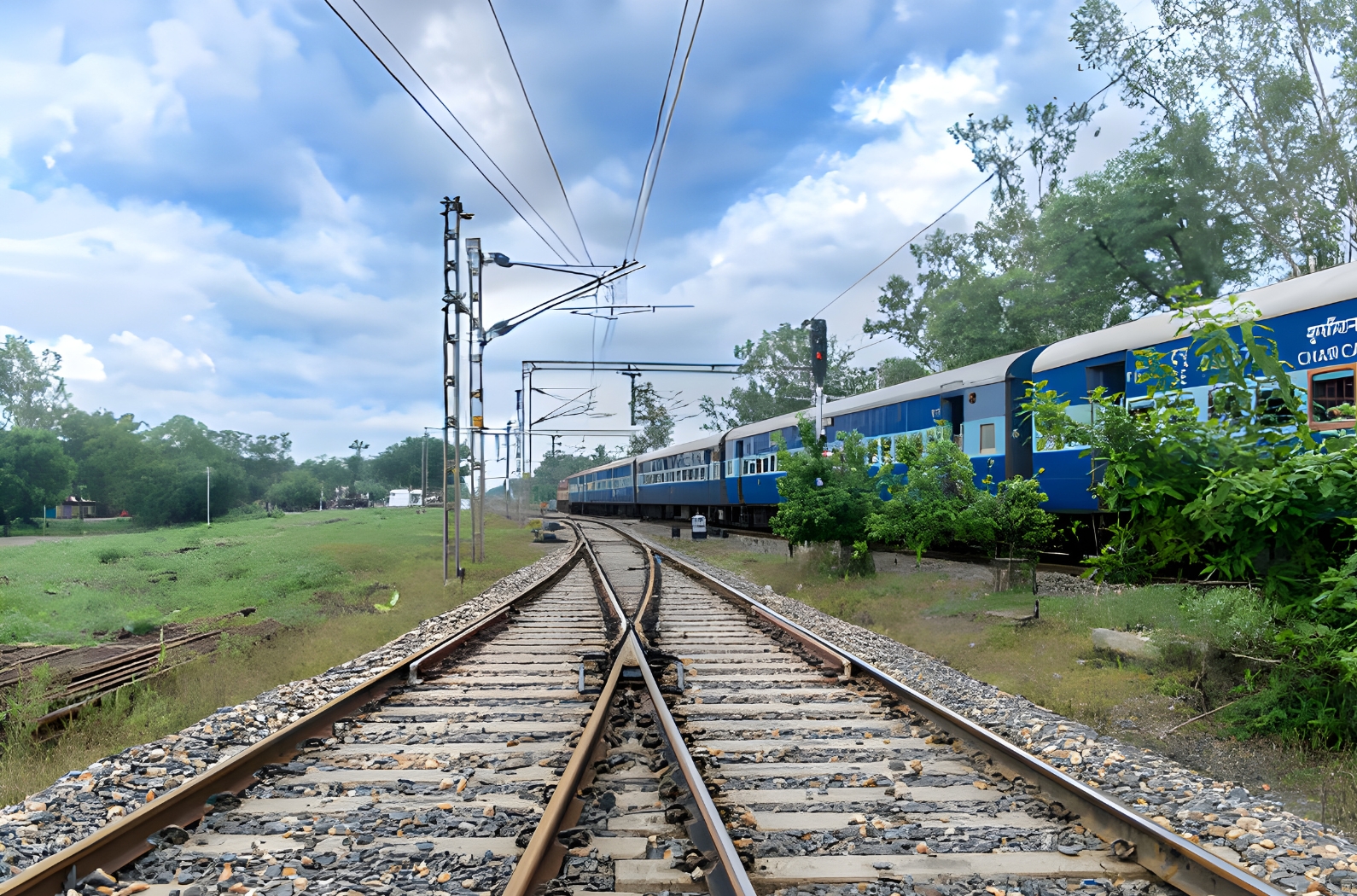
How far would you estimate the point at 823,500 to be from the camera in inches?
582

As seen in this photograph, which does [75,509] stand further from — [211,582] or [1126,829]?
[1126,829]

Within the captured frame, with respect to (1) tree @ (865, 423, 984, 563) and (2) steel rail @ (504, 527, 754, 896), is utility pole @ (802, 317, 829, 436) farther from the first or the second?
(2) steel rail @ (504, 527, 754, 896)

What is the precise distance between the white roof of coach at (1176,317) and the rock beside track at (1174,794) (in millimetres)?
3469

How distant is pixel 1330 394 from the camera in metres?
8.42

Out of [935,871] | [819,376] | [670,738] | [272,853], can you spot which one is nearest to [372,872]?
[272,853]

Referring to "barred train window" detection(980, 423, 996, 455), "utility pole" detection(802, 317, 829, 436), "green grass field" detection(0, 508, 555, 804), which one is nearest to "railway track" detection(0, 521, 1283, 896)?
"green grass field" detection(0, 508, 555, 804)

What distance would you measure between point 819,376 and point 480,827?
47.3ft

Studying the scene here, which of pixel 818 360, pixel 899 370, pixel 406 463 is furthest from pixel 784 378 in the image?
pixel 406 463

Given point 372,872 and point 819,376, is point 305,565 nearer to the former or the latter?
point 819,376

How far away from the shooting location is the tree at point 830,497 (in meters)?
14.7

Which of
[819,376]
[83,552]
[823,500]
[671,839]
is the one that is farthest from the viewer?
[83,552]

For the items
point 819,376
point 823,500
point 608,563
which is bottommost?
point 608,563

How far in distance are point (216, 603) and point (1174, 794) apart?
15.9m

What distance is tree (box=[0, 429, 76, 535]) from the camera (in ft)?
152
